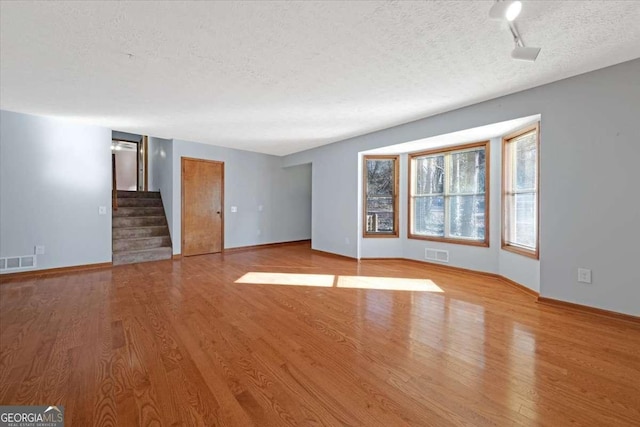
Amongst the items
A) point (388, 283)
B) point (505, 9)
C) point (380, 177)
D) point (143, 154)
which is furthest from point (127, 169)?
point (505, 9)

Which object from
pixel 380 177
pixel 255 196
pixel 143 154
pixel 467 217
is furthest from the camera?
pixel 143 154

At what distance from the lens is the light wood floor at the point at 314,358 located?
1462 mm

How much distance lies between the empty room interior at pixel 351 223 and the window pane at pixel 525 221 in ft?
0.11

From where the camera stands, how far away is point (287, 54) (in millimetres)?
2398

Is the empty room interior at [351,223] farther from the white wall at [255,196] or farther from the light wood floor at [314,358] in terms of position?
the white wall at [255,196]

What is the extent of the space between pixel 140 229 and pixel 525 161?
701 cm

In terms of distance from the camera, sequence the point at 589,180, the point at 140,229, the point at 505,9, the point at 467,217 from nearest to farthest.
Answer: the point at 505,9, the point at 589,180, the point at 467,217, the point at 140,229

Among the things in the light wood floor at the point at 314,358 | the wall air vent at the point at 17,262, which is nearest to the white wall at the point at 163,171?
the wall air vent at the point at 17,262

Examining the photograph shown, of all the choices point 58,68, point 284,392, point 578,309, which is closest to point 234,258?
point 58,68

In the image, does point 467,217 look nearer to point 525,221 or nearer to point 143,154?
point 525,221

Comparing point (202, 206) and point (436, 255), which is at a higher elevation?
point (202, 206)

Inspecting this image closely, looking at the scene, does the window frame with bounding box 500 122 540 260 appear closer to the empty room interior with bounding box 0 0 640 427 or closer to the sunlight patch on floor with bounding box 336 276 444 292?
the empty room interior with bounding box 0 0 640 427

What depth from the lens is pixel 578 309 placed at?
2820 mm

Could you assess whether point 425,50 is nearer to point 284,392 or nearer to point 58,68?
point 284,392
